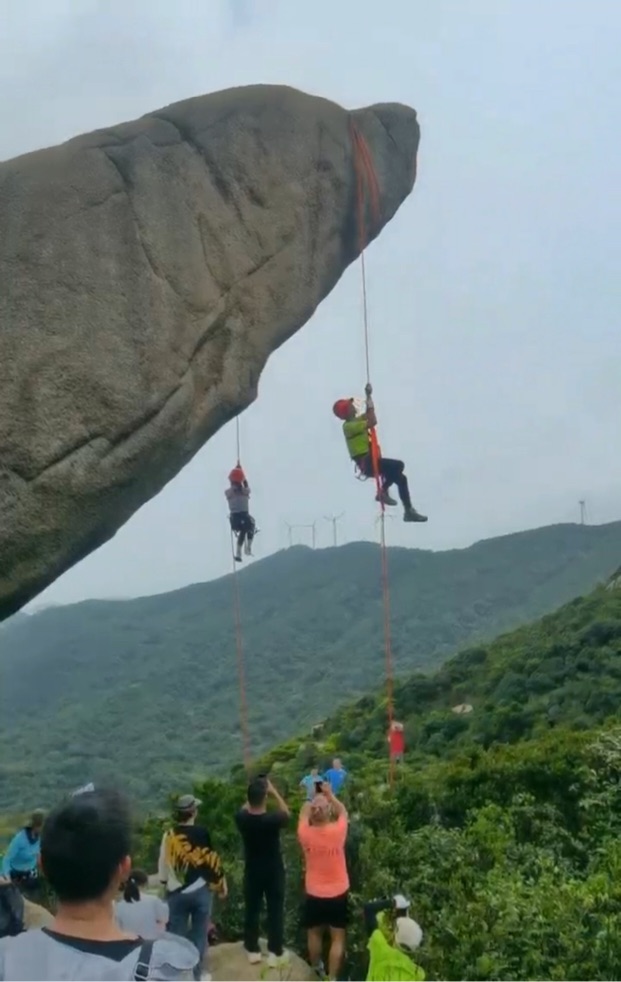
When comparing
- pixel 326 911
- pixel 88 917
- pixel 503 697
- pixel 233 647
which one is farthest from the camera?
pixel 233 647

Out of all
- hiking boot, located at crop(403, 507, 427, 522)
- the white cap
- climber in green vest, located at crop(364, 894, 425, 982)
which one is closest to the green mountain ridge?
hiking boot, located at crop(403, 507, 427, 522)

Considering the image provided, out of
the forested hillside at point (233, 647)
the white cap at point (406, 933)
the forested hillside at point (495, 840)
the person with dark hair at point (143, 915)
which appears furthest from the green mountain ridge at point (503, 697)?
the forested hillside at point (233, 647)

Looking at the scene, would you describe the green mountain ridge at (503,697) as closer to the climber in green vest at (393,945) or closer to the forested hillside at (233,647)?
the climber in green vest at (393,945)

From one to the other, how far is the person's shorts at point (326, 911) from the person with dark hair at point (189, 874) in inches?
27.5

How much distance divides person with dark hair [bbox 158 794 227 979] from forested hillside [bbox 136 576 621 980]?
1286mm

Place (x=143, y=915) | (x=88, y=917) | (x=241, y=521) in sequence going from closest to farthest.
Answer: (x=88, y=917) → (x=143, y=915) → (x=241, y=521)

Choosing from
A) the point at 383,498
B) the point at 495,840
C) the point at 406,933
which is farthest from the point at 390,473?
the point at 406,933

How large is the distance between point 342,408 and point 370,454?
52cm

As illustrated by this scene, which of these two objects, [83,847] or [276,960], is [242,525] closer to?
[276,960]

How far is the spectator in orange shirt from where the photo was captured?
702cm

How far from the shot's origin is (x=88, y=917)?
8.54 feet

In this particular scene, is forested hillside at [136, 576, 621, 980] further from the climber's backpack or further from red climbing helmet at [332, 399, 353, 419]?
red climbing helmet at [332, 399, 353, 419]

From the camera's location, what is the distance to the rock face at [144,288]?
865 centimetres

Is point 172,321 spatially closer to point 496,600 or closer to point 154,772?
point 154,772
